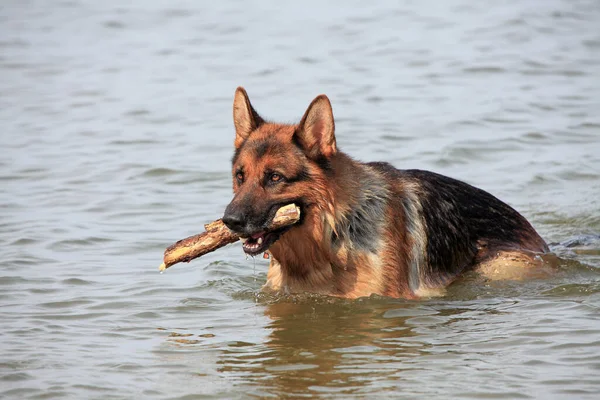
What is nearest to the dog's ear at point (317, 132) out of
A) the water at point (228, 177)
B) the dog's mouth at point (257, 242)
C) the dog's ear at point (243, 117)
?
the dog's ear at point (243, 117)

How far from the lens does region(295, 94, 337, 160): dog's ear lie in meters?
7.42

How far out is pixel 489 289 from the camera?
8.51 metres

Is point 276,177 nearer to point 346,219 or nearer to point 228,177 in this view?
point 346,219

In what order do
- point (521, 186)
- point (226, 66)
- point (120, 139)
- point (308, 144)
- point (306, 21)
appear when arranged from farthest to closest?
point (306, 21) → point (226, 66) → point (120, 139) → point (521, 186) → point (308, 144)

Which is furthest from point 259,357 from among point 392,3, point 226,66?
point 392,3

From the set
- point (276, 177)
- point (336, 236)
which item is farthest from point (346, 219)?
point (276, 177)

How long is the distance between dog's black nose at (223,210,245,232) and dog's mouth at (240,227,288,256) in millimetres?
237

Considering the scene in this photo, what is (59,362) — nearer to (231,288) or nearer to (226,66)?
(231,288)

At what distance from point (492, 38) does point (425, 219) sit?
14.1 m

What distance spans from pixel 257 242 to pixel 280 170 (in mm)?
578

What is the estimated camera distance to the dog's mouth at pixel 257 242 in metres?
7.23

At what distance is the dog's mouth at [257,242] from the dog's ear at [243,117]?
2.91ft

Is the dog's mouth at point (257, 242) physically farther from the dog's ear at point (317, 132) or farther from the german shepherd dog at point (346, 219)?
the dog's ear at point (317, 132)

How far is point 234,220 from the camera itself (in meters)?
6.99
